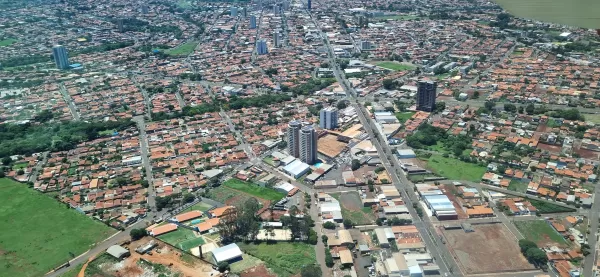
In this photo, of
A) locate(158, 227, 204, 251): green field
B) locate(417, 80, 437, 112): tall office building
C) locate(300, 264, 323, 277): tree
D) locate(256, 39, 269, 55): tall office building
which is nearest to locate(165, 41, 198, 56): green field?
locate(256, 39, 269, 55): tall office building

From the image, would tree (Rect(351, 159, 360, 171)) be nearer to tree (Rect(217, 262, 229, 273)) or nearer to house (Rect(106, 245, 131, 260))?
tree (Rect(217, 262, 229, 273))

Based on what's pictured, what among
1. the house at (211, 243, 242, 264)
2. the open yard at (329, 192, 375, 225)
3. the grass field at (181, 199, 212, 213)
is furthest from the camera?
the grass field at (181, 199, 212, 213)

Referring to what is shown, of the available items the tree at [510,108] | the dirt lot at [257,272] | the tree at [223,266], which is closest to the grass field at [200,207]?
the tree at [223,266]

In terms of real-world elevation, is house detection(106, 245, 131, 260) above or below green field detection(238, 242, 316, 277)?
above

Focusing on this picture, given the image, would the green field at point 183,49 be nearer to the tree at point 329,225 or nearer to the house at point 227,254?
the tree at point 329,225

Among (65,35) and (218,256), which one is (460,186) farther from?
(65,35)

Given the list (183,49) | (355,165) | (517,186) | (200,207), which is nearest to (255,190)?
(200,207)

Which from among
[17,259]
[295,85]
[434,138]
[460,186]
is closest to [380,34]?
[295,85]

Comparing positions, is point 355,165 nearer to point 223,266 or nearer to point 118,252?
point 223,266
